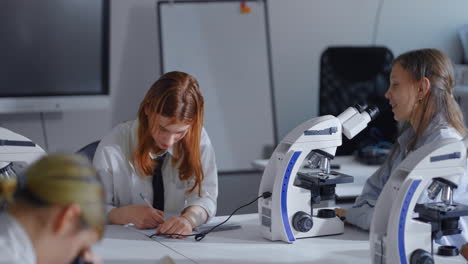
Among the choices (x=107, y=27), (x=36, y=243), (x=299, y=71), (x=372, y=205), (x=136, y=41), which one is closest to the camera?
(x=36, y=243)

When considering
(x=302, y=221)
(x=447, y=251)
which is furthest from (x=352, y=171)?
(x=447, y=251)

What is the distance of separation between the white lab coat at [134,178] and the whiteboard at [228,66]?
6.32ft

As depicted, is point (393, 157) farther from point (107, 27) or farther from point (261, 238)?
point (107, 27)

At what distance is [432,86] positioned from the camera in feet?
8.02

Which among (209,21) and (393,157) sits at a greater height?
(209,21)

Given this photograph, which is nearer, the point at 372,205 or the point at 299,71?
the point at 372,205

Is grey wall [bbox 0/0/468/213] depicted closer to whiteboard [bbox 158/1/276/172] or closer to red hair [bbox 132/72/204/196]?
whiteboard [bbox 158/1/276/172]

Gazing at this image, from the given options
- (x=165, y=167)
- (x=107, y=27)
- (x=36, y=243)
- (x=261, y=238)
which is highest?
(x=107, y=27)

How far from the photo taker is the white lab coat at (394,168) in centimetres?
208

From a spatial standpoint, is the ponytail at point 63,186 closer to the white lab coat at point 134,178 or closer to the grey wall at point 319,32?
the white lab coat at point 134,178

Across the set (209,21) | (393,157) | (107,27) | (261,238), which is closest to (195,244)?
(261,238)

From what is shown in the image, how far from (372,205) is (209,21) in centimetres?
238

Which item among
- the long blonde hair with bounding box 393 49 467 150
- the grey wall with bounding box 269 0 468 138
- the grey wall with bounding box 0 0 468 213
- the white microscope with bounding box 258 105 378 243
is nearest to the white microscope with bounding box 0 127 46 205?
the white microscope with bounding box 258 105 378 243

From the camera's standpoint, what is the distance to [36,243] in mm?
1158
